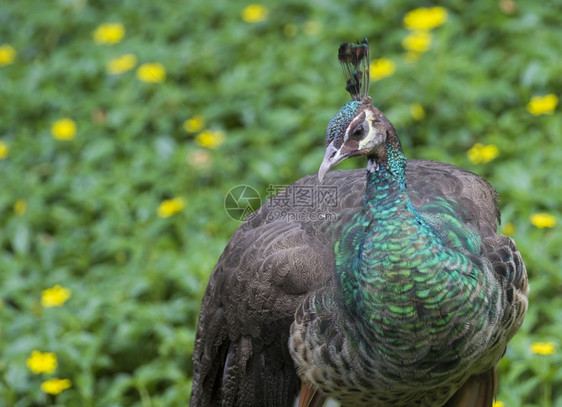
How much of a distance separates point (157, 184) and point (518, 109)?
78.8 inches

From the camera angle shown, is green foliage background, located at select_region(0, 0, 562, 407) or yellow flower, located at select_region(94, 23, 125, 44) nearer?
green foliage background, located at select_region(0, 0, 562, 407)

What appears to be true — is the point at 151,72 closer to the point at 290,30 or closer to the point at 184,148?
the point at 184,148

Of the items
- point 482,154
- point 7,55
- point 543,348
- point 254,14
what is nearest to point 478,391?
point 543,348

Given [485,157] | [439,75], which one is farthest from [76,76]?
[485,157]

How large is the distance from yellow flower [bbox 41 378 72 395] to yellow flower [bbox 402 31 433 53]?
2.58 m

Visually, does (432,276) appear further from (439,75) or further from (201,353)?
(439,75)

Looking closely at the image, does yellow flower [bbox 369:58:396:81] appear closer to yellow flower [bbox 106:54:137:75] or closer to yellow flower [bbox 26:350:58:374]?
yellow flower [bbox 106:54:137:75]

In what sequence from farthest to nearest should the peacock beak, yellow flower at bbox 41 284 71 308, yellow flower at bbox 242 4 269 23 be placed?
1. yellow flower at bbox 242 4 269 23
2. yellow flower at bbox 41 284 71 308
3. the peacock beak

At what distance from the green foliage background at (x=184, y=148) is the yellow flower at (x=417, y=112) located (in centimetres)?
4

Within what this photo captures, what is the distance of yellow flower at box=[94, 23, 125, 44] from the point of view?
5699 mm

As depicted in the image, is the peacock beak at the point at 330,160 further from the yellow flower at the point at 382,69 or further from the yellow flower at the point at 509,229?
the yellow flower at the point at 382,69

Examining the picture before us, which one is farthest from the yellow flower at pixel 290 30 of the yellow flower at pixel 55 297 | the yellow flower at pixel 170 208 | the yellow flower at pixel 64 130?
the yellow flower at pixel 55 297

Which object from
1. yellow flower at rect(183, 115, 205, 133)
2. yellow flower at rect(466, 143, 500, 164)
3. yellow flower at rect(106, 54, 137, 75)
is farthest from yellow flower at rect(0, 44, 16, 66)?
yellow flower at rect(466, 143, 500, 164)

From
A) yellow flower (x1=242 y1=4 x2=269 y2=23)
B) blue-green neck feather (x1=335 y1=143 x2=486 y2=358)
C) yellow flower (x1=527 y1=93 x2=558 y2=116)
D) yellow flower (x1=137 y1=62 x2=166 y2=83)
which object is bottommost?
blue-green neck feather (x1=335 y1=143 x2=486 y2=358)
